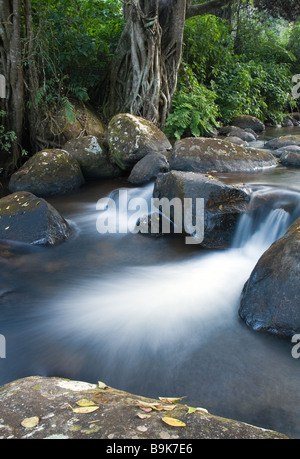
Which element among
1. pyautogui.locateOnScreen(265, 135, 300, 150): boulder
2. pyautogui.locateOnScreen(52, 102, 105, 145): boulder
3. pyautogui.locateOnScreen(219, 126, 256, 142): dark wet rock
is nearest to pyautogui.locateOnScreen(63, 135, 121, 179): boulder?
pyautogui.locateOnScreen(52, 102, 105, 145): boulder

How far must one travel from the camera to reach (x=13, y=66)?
723 centimetres

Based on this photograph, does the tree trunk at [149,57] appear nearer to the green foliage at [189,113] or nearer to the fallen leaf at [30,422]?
the green foliage at [189,113]

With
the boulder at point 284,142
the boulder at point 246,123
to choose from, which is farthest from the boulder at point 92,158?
the boulder at point 246,123

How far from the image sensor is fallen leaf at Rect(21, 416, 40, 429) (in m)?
1.41

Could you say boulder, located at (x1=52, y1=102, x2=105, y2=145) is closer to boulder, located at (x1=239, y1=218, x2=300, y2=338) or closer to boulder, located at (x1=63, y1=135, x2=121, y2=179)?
boulder, located at (x1=63, y1=135, x2=121, y2=179)

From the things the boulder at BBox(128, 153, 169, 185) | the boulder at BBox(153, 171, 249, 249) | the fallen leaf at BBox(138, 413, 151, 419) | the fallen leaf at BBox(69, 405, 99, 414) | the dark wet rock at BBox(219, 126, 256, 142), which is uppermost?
the dark wet rock at BBox(219, 126, 256, 142)

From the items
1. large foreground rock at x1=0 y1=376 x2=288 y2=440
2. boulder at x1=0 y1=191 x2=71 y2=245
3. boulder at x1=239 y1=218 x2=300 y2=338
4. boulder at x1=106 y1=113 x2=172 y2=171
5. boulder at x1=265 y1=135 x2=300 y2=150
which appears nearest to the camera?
large foreground rock at x1=0 y1=376 x2=288 y2=440

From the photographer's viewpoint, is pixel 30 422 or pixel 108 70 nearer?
pixel 30 422

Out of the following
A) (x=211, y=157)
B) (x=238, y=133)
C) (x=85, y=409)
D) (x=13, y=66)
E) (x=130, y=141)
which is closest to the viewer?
(x=85, y=409)

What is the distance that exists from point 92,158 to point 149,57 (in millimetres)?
3530

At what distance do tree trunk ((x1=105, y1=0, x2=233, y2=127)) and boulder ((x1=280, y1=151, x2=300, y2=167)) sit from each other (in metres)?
3.63

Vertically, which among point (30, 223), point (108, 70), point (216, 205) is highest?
point (108, 70)

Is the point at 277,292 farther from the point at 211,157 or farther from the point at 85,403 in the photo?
the point at 211,157

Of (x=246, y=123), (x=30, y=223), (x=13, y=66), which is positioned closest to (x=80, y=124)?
(x=13, y=66)
